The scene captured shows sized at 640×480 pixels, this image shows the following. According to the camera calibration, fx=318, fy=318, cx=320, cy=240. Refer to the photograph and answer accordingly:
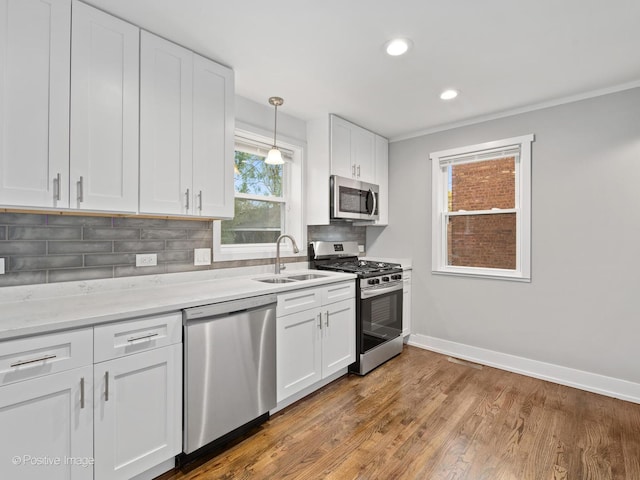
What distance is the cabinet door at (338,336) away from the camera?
2.71m

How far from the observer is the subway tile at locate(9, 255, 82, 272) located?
173cm

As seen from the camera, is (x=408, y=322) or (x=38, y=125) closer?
(x=38, y=125)

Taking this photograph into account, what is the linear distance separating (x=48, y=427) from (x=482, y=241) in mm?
3692

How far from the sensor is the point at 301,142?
338 cm

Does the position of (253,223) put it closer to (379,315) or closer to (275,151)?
(275,151)

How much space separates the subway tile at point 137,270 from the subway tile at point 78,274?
0.15 ft

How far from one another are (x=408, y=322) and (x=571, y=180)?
2.18 meters

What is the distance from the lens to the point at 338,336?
2.84 m

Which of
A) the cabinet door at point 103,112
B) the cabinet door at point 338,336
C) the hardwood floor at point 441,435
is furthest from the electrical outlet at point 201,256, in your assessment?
the hardwood floor at point 441,435

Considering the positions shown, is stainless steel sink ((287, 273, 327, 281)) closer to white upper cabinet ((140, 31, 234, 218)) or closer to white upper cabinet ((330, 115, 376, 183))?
white upper cabinet ((140, 31, 234, 218))

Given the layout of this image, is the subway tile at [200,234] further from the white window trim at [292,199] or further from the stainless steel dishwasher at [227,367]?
the stainless steel dishwasher at [227,367]

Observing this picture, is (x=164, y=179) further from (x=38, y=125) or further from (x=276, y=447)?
(x=276, y=447)

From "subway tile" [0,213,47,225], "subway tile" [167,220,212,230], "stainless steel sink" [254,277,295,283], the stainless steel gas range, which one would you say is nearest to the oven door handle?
the stainless steel gas range

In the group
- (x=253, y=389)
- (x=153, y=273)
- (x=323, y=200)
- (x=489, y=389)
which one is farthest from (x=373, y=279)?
(x=153, y=273)
